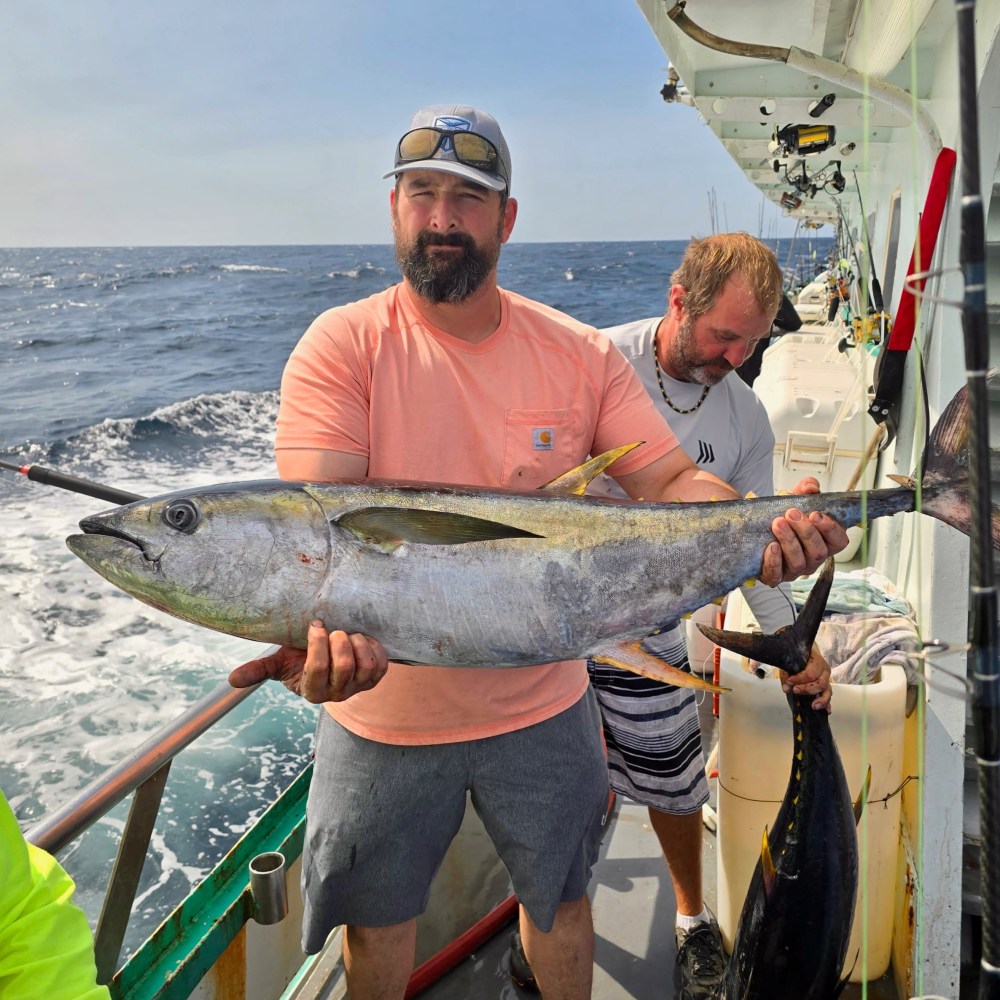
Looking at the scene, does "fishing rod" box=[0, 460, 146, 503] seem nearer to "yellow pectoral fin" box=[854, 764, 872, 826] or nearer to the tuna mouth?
the tuna mouth

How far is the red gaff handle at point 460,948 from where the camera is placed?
8.54 ft

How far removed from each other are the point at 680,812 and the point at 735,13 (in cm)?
316

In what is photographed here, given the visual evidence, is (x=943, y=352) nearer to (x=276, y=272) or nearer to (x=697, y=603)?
(x=697, y=603)

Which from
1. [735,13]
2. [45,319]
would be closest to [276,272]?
[45,319]

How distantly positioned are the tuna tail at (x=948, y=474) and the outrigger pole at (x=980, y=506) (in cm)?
47

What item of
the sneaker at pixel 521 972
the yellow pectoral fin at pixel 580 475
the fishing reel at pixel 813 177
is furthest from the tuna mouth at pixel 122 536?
the fishing reel at pixel 813 177

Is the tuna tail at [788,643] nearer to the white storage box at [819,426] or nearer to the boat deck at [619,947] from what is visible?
the boat deck at [619,947]

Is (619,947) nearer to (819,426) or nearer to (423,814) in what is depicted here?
(423,814)

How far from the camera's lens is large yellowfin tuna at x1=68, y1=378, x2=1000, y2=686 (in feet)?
5.22

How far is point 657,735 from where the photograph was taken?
110 inches

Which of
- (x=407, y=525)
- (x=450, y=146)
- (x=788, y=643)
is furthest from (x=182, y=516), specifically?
(x=788, y=643)

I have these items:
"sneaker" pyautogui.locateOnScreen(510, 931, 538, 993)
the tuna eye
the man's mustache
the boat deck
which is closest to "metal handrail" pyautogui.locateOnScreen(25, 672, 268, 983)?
the tuna eye

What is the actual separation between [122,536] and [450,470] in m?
0.72

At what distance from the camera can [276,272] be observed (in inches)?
1997
